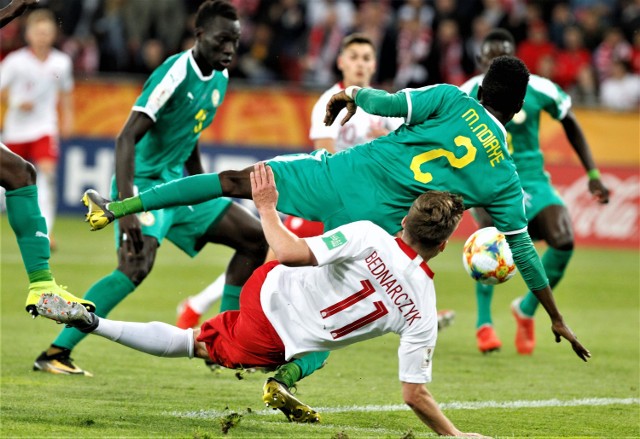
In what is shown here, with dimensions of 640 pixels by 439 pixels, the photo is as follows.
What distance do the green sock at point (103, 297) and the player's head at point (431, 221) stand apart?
8.67 ft

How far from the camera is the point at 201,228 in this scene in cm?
792

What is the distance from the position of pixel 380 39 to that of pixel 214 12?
11766 millimetres

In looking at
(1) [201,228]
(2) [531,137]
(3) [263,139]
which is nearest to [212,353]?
(1) [201,228]

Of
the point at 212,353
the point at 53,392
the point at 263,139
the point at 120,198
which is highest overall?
the point at 120,198

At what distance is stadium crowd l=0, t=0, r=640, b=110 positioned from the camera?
62.5 ft

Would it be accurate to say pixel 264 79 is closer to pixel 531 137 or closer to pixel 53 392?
pixel 531 137

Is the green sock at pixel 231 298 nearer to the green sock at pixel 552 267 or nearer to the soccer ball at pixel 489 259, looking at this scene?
the soccer ball at pixel 489 259

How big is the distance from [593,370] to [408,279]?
11.2 ft

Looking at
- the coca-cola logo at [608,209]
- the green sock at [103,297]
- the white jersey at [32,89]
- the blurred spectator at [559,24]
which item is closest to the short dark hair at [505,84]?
the green sock at [103,297]

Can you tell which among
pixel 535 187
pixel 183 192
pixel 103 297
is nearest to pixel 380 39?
pixel 535 187

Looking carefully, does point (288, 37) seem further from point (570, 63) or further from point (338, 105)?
point (338, 105)

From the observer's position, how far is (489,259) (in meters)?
7.41

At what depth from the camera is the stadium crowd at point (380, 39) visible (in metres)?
19.0

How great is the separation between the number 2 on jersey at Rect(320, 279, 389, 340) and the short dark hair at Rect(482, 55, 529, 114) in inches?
57.3
